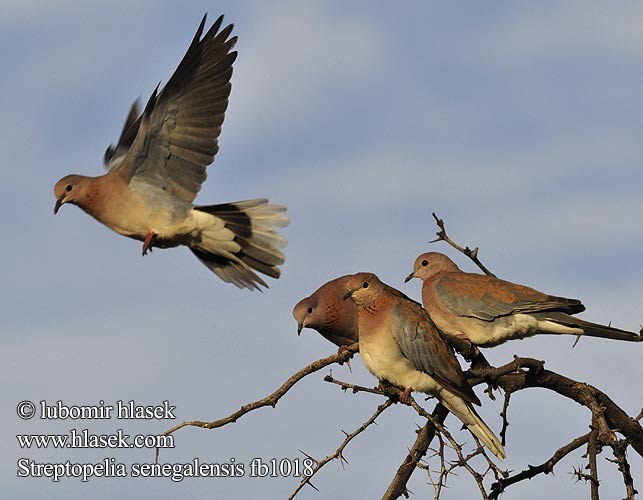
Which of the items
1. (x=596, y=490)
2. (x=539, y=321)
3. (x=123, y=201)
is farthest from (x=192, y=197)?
(x=596, y=490)

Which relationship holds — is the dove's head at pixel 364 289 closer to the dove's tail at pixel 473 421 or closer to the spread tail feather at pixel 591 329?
the dove's tail at pixel 473 421

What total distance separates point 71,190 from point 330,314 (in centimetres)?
221

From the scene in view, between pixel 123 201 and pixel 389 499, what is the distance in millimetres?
3140

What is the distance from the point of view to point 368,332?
17.7 ft

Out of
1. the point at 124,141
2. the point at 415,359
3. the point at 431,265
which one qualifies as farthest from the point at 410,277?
the point at 124,141

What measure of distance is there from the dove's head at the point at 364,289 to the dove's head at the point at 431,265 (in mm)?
1189

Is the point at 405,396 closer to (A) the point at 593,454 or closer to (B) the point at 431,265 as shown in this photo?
(A) the point at 593,454

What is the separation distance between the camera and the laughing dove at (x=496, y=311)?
611 cm

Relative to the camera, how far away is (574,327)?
238 inches

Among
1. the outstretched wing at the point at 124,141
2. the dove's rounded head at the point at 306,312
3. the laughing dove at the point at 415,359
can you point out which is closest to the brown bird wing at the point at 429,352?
the laughing dove at the point at 415,359

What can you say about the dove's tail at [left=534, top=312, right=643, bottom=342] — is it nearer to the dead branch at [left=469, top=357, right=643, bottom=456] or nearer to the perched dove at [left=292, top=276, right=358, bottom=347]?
the dead branch at [left=469, top=357, right=643, bottom=456]

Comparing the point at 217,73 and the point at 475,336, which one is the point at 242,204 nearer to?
the point at 217,73

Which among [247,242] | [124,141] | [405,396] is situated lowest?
[405,396]

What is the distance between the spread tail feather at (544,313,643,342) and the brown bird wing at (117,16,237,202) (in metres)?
2.63
